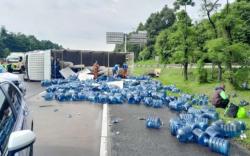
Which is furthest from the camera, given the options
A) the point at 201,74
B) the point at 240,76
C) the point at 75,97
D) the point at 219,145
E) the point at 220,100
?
the point at 201,74

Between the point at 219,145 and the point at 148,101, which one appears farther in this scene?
the point at 148,101

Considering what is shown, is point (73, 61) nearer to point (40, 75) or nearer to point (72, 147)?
point (40, 75)

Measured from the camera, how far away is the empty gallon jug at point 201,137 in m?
8.46

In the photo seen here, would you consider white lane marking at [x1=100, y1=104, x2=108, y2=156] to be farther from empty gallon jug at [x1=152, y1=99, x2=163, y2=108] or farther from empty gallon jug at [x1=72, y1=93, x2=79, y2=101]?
empty gallon jug at [x1=72, y1=93, x2=79, y2=101]

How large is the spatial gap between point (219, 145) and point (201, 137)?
740mm

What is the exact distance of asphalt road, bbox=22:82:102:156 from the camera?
781 centimetres

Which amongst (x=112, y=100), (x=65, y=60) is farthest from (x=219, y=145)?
(x=65, y=60)

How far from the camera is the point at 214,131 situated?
877cm

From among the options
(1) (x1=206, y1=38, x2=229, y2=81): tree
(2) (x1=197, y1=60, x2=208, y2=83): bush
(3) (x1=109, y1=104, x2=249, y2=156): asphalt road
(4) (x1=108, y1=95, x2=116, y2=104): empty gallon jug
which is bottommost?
(3) (x1=109, y1=104, x2=249, y2=156): asphalt road

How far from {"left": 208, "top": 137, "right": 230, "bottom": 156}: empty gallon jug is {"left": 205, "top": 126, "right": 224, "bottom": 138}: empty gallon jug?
0.27 m

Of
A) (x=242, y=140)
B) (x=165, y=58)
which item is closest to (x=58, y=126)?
(x=242, y=140)

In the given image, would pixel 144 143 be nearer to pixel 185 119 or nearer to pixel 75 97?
pixel 185 119

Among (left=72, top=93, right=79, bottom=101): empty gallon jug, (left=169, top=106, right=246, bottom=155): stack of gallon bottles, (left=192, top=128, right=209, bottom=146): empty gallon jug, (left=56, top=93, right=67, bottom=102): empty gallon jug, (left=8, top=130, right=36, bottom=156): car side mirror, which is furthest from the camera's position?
(left=72, top=93, right=79, bottom=101): empty gallon jug

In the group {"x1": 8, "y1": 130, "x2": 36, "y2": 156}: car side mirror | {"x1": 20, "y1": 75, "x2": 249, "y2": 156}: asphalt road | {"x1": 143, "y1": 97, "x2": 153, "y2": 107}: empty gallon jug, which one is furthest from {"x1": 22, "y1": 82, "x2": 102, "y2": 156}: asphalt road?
{"x1": 8, "y1": 130, "x2": 36, "y2": 156}: car side mirror
